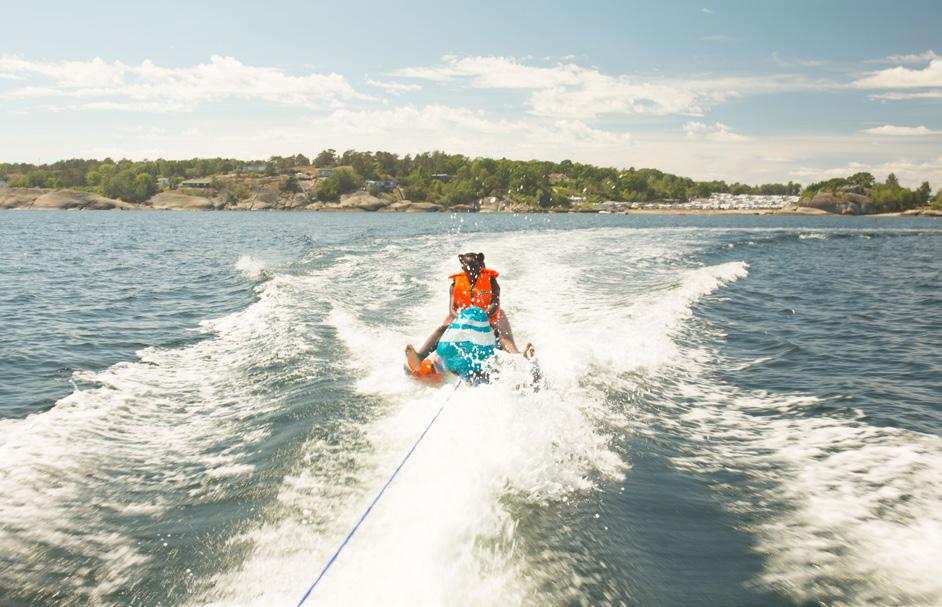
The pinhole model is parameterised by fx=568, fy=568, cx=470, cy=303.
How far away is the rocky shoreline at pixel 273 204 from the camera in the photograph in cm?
12800

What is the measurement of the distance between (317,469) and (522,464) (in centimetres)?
200

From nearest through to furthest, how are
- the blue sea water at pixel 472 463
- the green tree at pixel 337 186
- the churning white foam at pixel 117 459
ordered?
the blue sea water at pixel 472 463
the churning white foam at pixel 117 459
the green tree at pixel 337 186

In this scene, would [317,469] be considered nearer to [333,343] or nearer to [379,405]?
[379,405]

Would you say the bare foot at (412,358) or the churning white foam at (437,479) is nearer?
the churning white foam at (437,479)

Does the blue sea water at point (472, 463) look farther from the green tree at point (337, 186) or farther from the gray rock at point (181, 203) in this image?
the green tree at point (337, 186)

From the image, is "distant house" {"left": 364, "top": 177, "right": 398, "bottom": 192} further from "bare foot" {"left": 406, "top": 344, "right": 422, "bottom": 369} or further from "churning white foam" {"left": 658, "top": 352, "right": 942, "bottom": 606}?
"churning white foam" {"left": 658, "top": 352, "right": 942, "bottom": 606}

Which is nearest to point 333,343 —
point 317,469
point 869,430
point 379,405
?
point 379,405

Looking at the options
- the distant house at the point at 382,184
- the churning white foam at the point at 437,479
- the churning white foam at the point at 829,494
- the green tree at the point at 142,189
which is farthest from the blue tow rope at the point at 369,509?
the green tree at the point at 142,189

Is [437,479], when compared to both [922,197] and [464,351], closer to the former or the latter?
[464,351]

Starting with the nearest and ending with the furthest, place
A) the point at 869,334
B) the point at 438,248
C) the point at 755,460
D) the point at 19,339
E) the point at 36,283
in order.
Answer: the point at 755,460
the point at 19,339
the point at 869,334
the point at 36,283
the point at 438,248

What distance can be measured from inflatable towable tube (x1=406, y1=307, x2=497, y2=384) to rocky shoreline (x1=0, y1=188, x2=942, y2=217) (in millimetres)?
143830

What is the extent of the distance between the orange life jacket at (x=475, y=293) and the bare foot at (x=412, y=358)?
1.01m

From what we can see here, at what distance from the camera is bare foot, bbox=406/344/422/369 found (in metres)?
7.99

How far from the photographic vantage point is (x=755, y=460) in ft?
20.1
